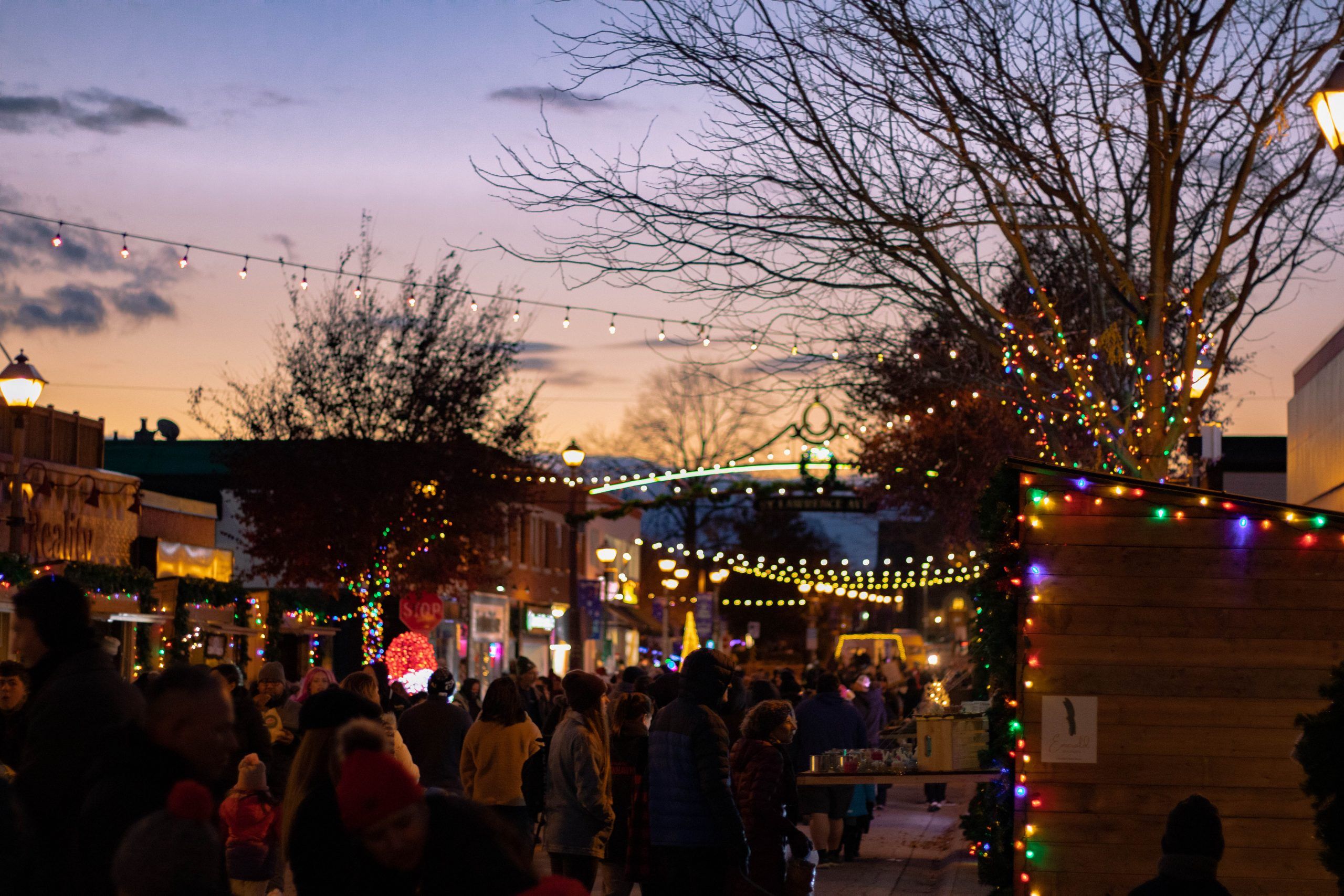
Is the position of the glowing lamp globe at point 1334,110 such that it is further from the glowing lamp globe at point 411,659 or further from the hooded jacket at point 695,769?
the glowing lamp globe at point 411,659

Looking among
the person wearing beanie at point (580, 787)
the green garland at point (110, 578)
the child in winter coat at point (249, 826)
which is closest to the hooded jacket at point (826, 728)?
the person wearing beanie at point (580, 787)

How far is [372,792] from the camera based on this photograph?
12.5ft

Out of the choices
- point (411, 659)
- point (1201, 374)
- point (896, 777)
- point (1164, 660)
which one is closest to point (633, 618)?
point (411, 659)

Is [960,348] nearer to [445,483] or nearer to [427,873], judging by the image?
Answer: [445,483]

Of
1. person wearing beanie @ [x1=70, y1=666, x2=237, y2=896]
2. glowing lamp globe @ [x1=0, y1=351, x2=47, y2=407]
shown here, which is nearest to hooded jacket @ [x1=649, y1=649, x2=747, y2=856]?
person wearing beanie @ [x1=70, y1=666, x2=237, y2=896]

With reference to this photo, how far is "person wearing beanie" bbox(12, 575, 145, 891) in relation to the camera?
15.9 ft

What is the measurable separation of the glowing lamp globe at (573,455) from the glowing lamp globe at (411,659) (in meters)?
7.55

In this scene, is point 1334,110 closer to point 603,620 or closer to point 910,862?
point 910,862

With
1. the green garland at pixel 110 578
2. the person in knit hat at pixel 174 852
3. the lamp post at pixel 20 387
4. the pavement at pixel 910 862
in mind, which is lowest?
the pavement at pixel 910 862

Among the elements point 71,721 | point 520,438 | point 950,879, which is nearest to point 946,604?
point 520,438

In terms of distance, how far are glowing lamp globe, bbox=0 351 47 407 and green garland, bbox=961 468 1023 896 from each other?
10592 mm

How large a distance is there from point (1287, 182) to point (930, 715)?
5.58 meters

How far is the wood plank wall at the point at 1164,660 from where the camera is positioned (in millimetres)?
9578

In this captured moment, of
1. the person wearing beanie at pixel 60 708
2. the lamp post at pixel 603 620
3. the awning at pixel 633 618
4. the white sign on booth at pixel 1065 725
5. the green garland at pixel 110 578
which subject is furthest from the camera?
the awning at pixel 633 618
